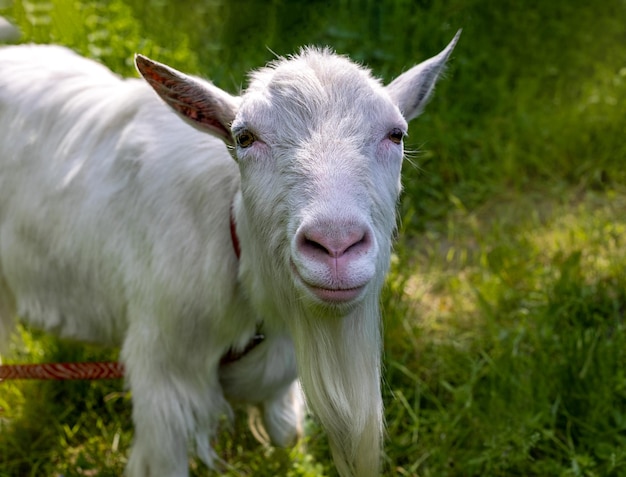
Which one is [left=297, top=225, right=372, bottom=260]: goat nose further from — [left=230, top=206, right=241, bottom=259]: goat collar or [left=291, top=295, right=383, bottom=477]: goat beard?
[left=230, top=206, right=241, bottom=259]: goat collar

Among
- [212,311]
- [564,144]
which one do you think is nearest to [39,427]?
[212,311]

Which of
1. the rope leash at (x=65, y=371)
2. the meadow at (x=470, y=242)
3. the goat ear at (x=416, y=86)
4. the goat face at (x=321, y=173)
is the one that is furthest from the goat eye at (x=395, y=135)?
the rope leash at (x=65, y=371)

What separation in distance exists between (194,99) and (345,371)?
0.95m

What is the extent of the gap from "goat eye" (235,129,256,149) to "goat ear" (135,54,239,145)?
5.5 inches

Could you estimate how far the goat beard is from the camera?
8.69 feet

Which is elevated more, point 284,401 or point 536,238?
point 536,238

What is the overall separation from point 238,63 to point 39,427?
2.86 m

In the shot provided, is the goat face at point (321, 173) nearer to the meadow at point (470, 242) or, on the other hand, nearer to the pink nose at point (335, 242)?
the pink nose at point (335, 242)

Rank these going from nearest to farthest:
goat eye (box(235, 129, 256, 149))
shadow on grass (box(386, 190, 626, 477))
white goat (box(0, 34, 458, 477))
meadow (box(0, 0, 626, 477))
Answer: white goat (box(0, 34, 458, 477)) → goat eye (box(235, 129, 256, 149)) → shadow on grass (box(386, 190, 626, 477)) → meadow (box(0, 0, 626, 477))

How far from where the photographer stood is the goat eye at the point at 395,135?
8.54ft

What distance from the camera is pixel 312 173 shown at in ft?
7.89

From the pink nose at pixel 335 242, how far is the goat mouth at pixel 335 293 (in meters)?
0.07

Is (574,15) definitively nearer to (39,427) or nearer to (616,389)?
(616,389)

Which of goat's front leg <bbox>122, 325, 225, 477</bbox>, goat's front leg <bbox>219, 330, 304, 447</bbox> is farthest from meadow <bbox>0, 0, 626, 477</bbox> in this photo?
goat's front leg <bbox>122, 325, 225, 477</bbox>
